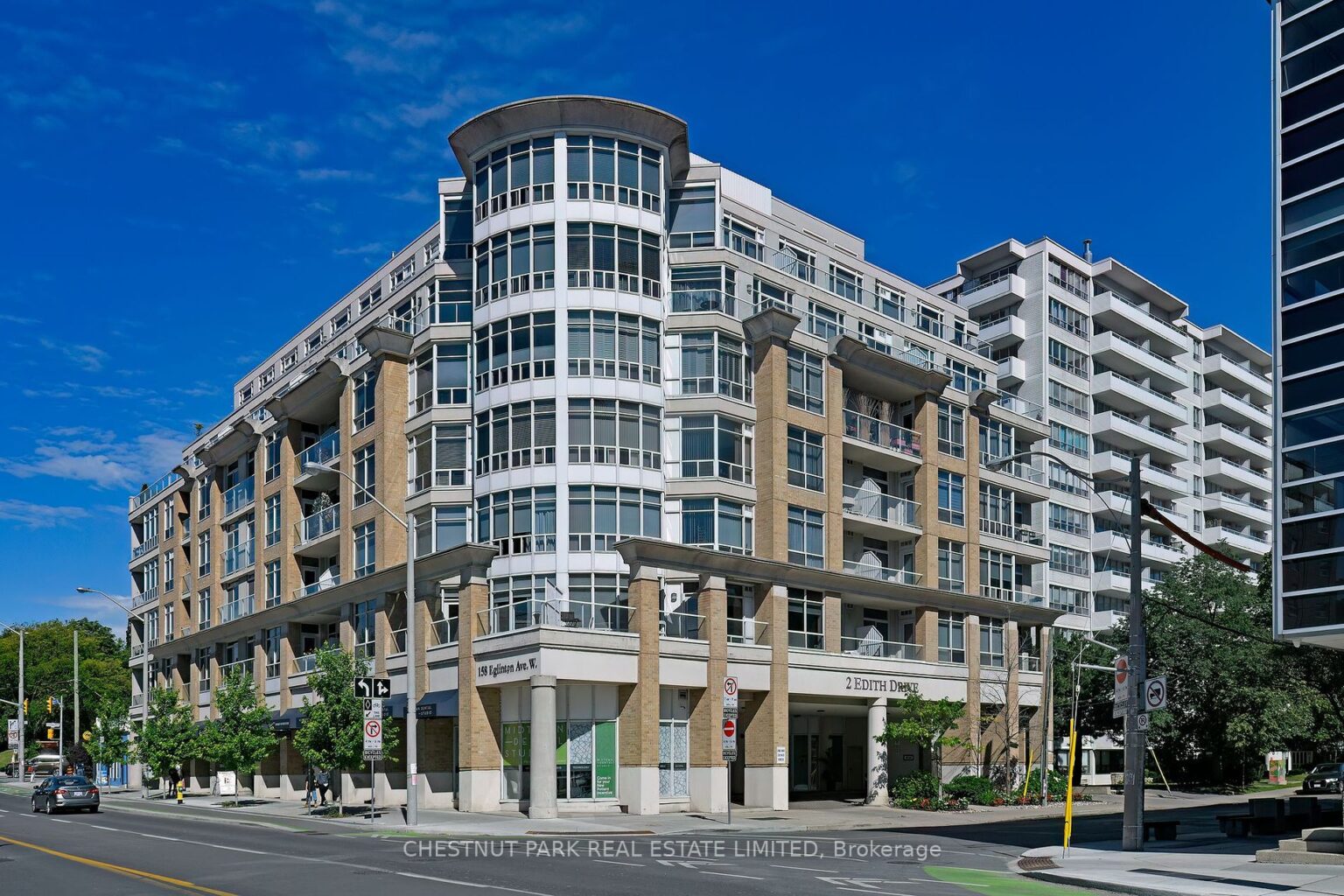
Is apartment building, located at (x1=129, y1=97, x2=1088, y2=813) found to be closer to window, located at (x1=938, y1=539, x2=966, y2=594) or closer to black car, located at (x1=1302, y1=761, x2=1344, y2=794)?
window, located at (x1=938, y1=539, x2=966, y2=594)

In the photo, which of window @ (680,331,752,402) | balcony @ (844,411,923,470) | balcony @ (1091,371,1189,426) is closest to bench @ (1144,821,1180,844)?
window @ (680,331,752,402)

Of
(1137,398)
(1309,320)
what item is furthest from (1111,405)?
(1309,320)

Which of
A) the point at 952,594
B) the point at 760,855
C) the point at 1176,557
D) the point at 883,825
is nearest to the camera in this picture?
the point at 760,855

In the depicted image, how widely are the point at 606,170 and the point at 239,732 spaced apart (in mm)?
26368

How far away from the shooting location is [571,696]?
42.3 m

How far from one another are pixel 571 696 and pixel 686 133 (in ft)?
72.2

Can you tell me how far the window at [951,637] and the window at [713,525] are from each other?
12.8 m

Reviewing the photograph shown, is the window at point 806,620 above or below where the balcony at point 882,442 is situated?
below

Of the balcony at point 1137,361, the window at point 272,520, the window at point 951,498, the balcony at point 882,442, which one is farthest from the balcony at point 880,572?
the balcony at point 1137,361

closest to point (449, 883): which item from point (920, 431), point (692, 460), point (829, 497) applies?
point (692, 460)

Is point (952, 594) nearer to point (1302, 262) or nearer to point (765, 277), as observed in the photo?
point (765, 277)

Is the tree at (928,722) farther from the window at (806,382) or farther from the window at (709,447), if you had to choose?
the window at (806,382)

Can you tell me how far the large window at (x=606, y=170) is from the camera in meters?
46.5

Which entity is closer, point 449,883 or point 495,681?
point 449,883
